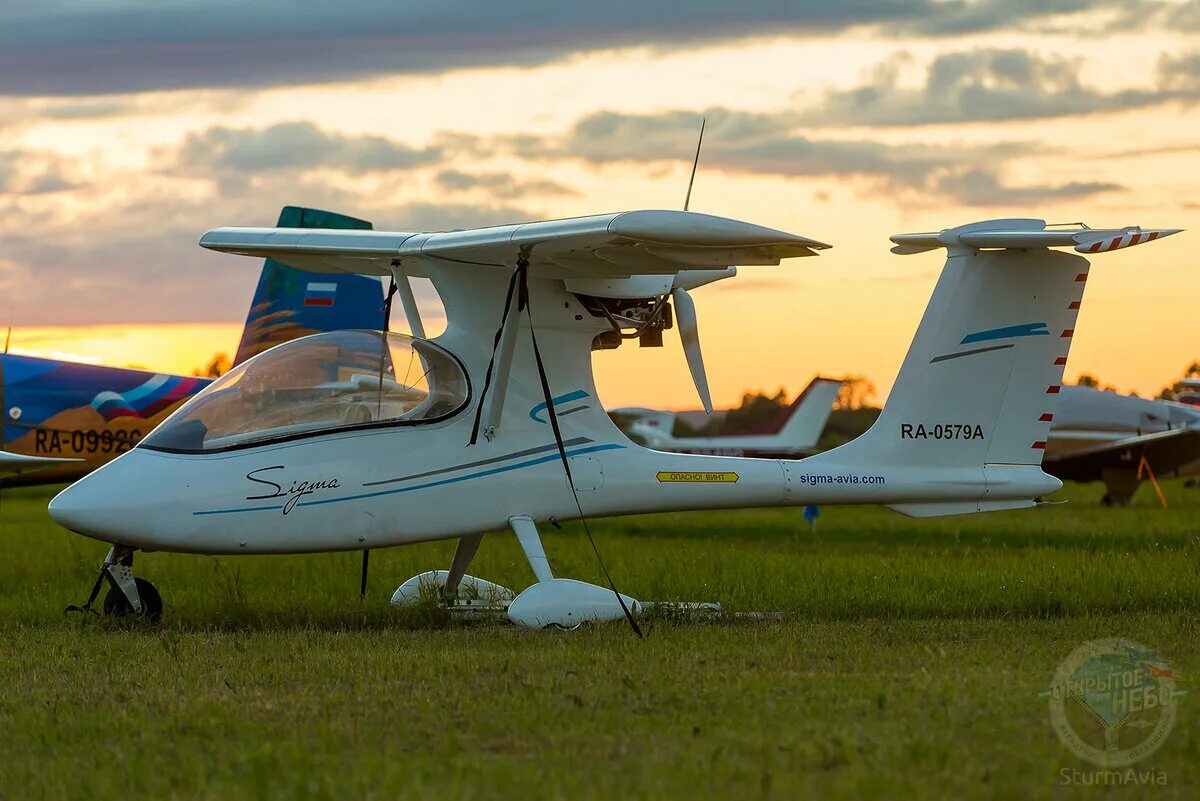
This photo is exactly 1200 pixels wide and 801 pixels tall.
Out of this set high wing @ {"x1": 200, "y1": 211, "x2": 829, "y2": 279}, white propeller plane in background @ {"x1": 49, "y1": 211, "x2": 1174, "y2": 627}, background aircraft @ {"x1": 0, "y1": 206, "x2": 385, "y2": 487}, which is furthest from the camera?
background aircraft @ {"x1": 0, "y1": 206, "x2": 385, "y2": 487}

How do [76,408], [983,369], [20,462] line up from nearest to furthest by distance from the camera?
[983,369]
[20,462]
[76,408]

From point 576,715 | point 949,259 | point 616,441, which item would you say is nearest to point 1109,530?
point 949,259

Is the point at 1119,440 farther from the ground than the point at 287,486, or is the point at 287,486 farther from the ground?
the point at 1119,440

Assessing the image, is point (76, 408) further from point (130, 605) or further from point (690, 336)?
point (690, 336)

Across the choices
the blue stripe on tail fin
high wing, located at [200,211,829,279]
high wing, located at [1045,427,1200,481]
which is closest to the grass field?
high wing, located at [200,211,829,279]

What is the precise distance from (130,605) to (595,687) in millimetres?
4325

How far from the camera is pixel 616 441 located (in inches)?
428

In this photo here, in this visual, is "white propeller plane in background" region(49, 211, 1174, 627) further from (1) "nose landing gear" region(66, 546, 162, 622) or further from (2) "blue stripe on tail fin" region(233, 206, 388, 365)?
(2) "blue stripe on tail fin" region(233, 206, 388, 365)

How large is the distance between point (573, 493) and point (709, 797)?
5525 millimetres

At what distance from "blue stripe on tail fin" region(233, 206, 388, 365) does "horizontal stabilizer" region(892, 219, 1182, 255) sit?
8.59 metres

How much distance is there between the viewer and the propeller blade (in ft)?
36.2

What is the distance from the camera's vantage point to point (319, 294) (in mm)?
18625

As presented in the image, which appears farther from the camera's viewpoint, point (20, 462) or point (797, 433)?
point (797, 433)

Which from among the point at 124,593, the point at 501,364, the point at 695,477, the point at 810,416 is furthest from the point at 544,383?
the point at 810,416
